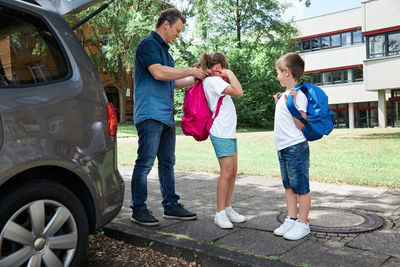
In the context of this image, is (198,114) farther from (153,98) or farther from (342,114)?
(342,114)

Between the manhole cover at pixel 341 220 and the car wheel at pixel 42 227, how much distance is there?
206cm

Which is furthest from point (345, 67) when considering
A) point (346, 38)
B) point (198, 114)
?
point (198, 114)

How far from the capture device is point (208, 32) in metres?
33.2

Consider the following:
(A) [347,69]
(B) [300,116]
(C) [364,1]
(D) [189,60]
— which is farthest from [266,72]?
(B) [300,116]

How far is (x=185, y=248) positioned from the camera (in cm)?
326

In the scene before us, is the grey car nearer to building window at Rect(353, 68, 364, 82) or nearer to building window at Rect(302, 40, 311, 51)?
building window at Rect(353, 68, 364, 82)

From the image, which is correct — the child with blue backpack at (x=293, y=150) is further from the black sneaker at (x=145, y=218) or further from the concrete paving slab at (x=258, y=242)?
the black sneaker at (x=145, y=218)

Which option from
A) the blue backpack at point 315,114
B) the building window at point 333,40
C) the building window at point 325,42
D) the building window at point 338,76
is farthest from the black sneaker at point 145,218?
the building window at point 325,42

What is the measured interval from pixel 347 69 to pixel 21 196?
41393 millimetres

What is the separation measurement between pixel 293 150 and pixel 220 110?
31.1 inches

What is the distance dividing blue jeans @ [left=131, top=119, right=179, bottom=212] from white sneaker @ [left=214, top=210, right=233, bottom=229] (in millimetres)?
625

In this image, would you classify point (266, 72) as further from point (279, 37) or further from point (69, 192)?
point (69, 192)

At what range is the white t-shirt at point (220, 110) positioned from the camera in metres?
3.71

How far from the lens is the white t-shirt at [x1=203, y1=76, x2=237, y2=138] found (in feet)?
12.2
